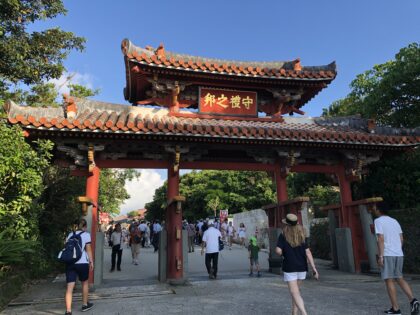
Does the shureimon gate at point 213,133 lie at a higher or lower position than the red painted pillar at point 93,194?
higher

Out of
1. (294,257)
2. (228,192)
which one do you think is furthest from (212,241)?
(228,192)

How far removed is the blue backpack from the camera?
5.98 m

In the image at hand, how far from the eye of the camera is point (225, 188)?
36031 millimetres

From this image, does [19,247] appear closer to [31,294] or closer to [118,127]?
[31,294]

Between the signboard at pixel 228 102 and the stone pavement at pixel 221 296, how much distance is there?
16.5 feet

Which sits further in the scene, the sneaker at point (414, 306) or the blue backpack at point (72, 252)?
the blue backpack at point (72, 252)

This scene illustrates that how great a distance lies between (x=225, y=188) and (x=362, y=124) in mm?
25437

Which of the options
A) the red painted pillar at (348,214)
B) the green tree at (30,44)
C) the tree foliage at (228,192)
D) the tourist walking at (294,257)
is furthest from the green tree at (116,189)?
the tourist walking at (294,257)

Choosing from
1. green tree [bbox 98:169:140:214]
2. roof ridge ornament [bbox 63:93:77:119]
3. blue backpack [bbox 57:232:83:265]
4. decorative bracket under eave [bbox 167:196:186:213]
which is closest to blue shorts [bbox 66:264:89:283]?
blue backpack [bbox 57:232:83:265]

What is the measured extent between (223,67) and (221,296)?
6458 mm

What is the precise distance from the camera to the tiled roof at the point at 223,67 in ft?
31.6

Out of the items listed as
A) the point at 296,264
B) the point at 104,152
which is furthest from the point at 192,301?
the point at 104,152

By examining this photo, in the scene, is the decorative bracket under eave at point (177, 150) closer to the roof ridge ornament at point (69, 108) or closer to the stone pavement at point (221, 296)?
the roof ridge ornament at point (69, 108)

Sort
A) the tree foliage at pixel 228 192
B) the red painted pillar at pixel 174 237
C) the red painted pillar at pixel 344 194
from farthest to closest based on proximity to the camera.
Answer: the tree foliage at pixel 228 192 → the red painted pillar at pixel 344 194 → the red painted pillar at pixel 174 237
